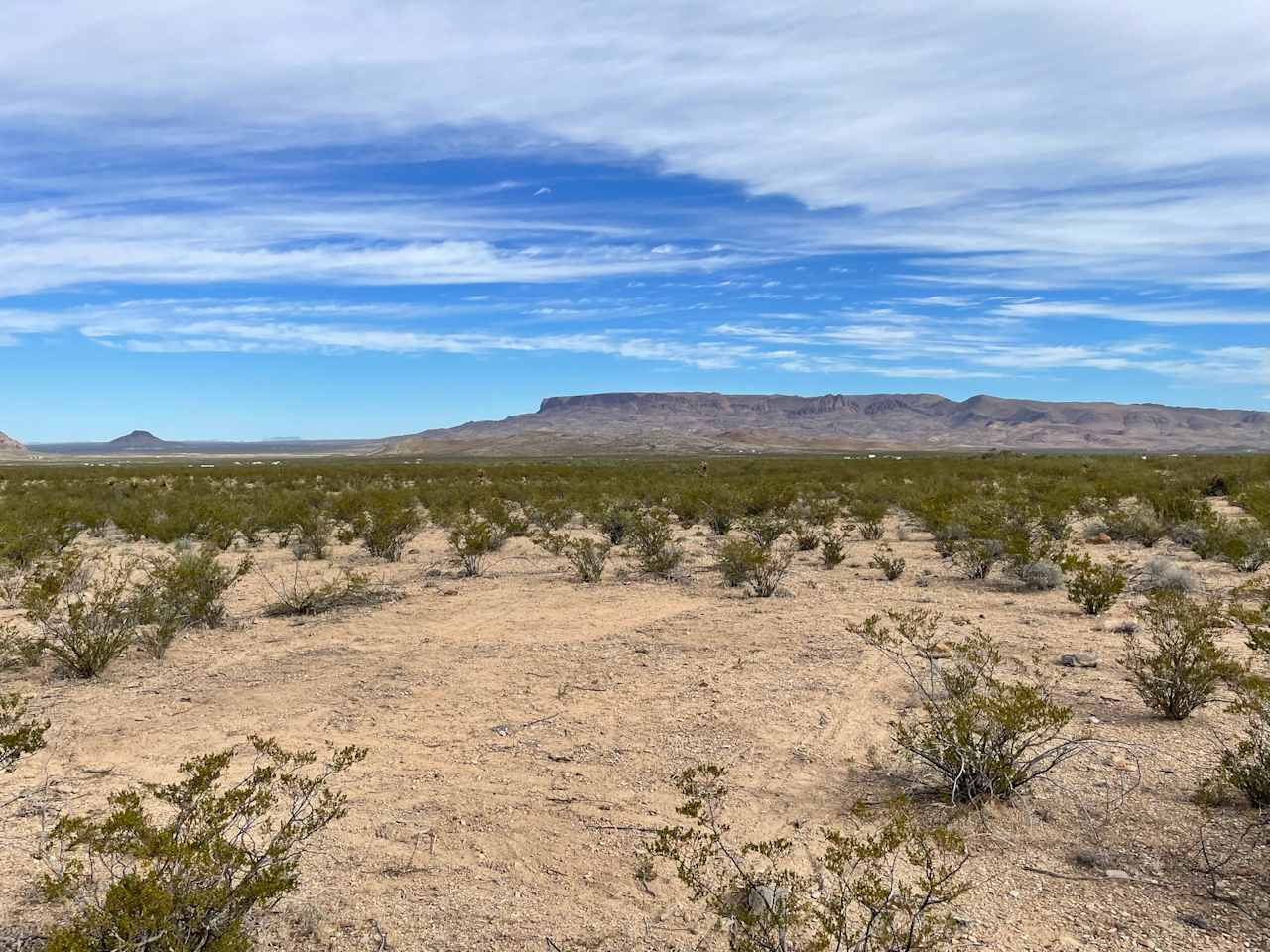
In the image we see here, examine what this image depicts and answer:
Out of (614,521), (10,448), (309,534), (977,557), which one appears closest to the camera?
(977,557)

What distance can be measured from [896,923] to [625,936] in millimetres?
1367

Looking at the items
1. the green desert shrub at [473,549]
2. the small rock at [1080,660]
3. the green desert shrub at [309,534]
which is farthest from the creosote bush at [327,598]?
the small rock at [1080,660]

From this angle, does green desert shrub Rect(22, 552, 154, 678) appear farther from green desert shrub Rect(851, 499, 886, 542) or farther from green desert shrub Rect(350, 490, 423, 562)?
green desert shrub Rect(851, 499, 886, 542)

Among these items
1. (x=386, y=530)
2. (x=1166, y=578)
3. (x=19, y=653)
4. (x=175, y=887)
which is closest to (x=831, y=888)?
(x=175, y=887)

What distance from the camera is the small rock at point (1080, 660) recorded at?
824 cm

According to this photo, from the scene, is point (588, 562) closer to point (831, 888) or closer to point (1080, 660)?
point (1080, 660)

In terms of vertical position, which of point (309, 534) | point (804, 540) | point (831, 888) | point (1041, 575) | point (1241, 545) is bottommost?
point (831, 888)

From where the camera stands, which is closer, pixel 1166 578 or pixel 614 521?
pixel 1166 578

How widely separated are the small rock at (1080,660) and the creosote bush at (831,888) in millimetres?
4124

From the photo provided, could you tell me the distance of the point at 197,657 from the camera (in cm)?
898

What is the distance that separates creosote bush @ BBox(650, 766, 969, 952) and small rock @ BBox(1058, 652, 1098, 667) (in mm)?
4124

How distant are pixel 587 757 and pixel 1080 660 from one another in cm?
547

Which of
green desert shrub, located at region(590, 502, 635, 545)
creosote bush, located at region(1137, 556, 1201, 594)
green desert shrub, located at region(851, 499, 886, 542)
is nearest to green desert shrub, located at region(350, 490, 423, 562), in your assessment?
green desert shrub, located at region(590, 502, 635, 545)

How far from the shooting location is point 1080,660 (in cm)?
830
